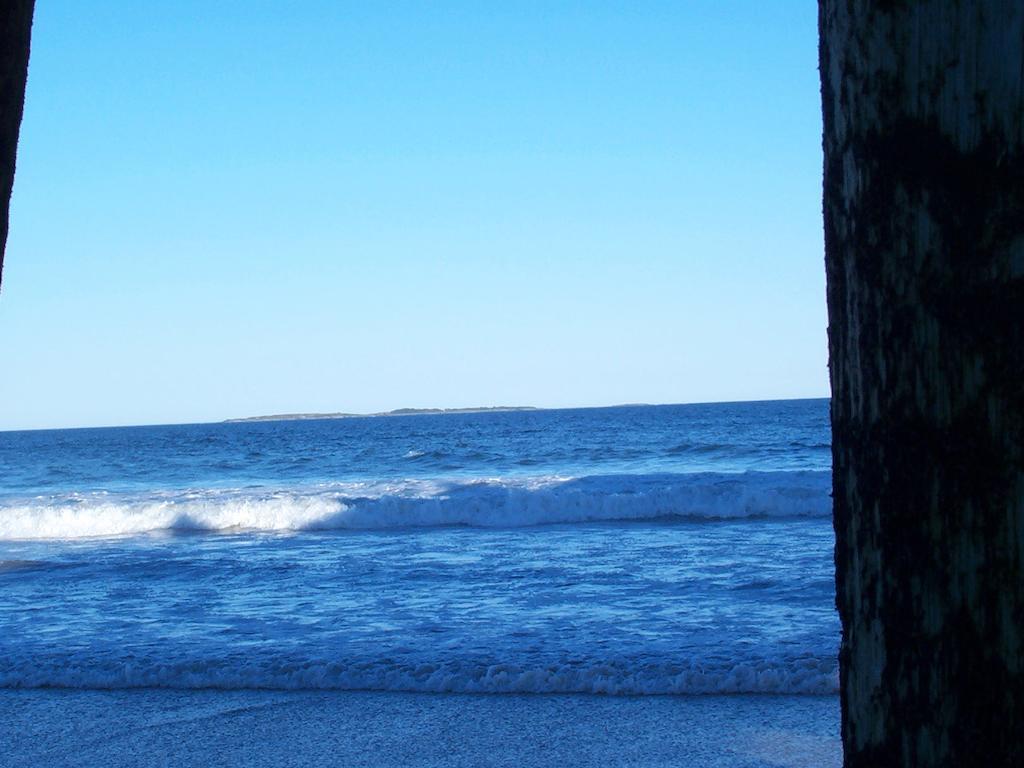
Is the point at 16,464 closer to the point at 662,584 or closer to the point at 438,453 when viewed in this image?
the point at 438,453

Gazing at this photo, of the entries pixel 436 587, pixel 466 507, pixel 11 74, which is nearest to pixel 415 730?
pixel 436 587

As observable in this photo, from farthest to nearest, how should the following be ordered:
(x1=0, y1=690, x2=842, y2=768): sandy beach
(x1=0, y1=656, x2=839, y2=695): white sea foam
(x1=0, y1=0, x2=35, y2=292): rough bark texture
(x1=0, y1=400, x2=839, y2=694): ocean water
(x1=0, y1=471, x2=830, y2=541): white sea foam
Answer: (x1=0, y1=471, x2=830, y2=541): white sea foam → (x1=0, y1=400, x2=839, y2=694): ocean water → (x1=0, y1=656, x2=839, y2=695): white sea foam → (x1=0, y1=690, x2=842, y2=768): sandy beach → (x1=0, y1=0, x2=35, y2=292): rough bark texture

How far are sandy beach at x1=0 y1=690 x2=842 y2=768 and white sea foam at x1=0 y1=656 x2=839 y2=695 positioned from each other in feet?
0.39

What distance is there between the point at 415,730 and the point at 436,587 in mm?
4044

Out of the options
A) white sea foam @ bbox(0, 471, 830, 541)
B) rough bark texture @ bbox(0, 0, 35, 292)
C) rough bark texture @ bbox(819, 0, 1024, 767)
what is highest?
rough bark texture @ bbox(0, 0, 35, 292)

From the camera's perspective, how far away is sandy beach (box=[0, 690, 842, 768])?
4723mm

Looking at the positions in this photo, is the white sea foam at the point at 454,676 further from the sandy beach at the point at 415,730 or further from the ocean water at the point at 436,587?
the sandy beach at the point at 415,730

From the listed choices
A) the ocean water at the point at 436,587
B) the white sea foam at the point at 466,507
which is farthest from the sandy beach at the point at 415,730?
the white sea foam at the point at 466,507

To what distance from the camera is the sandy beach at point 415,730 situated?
15.5ft

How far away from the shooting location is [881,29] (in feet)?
2.77

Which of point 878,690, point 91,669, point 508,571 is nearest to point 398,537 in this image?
point 508,571

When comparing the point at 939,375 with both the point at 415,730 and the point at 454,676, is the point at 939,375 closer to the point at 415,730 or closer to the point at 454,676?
the point at 415,730

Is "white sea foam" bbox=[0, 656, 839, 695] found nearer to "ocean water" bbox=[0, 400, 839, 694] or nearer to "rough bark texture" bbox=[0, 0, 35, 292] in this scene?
"ocean water" bbox=[0, 400, 839, 694]

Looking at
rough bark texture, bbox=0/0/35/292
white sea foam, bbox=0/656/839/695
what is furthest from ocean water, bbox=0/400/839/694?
rough bark texture, bbox=0/0/35/292
